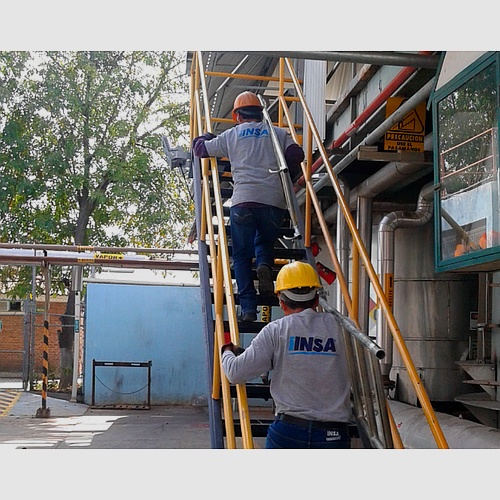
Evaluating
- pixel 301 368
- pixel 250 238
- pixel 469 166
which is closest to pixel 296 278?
pixel 301 368

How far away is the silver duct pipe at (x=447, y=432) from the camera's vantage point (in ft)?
18.6

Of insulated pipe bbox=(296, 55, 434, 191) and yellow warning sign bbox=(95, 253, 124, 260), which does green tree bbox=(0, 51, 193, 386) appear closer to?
yellow warning sign bbox=(95, 253, 124, 260)

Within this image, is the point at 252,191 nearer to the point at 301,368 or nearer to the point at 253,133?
the point at 253,133

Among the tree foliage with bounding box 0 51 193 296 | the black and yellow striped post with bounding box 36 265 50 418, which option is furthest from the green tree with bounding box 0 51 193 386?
the black and yellow striped post with bounding box 36 265 50 418

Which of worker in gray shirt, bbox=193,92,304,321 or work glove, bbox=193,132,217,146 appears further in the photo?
Result: work glove, bbox=193,132,217,146

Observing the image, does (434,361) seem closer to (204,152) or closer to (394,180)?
(394,180)

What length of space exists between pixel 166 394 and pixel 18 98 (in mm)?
8310

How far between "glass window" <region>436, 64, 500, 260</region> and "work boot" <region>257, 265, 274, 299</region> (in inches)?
50.5

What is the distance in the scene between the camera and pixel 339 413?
3652 millimetres

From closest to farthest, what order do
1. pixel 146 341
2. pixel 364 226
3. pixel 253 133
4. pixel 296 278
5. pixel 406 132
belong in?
1. pixel 296 278
2. pixel 253 133
3. pixel 406 132
4. pixel 364 226
5. pixel 146 341

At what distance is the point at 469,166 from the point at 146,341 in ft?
38.8

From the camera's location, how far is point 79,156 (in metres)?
18.6

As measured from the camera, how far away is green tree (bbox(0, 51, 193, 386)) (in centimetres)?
1809
